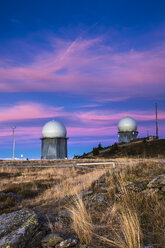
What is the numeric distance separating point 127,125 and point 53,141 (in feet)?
83.8

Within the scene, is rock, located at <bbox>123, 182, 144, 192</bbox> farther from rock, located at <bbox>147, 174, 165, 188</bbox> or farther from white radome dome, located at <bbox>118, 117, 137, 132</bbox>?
white radome dome, located at <bbox>118, 117, 137, 132</bbox>

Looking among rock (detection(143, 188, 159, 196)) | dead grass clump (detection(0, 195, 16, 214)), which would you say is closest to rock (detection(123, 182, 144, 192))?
rock (detection(143, 188, 159, 196))

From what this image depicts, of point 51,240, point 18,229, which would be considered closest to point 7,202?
point 18,229

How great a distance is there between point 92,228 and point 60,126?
58.3m

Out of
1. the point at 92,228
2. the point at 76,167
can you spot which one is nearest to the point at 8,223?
the point at 92,228

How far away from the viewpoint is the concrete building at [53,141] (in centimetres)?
6147

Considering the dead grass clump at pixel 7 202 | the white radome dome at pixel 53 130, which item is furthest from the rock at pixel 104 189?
the white radome dome at pixel 53 130

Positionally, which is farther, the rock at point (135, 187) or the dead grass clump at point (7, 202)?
the dead grass clump at point (7, 202)

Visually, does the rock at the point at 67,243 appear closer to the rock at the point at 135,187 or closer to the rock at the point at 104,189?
the rock at the point at 135,187

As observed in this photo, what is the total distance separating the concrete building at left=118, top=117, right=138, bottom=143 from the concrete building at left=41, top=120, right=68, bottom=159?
68.2 feet

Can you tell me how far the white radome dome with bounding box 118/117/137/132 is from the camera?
235ft

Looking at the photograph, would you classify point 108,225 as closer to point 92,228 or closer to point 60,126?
point 92,228

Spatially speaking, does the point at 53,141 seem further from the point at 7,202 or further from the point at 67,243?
the point at 67,243

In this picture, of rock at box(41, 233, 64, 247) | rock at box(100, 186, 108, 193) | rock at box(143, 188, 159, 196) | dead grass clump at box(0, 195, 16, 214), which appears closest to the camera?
rock at box(41, 233, 64, 247)
